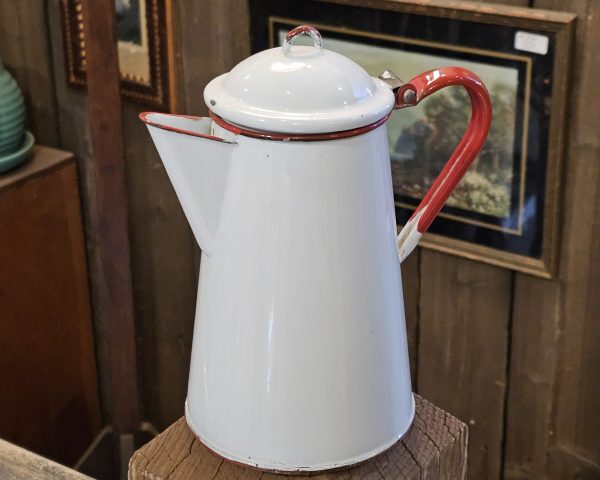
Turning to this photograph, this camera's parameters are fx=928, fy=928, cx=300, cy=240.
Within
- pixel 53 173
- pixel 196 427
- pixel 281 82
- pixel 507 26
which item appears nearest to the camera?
pixel 281 82

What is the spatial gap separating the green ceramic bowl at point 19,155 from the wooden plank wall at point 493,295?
0.11 m

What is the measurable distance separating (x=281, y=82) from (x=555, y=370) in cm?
100

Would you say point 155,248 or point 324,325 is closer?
point 324,325

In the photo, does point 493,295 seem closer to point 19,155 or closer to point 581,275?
point 581,275

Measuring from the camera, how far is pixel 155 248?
1.99m

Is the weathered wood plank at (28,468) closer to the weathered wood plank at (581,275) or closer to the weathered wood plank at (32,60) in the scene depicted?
the weathered wood plank at (581,275)

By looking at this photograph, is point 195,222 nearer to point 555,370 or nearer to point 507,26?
point 507,26

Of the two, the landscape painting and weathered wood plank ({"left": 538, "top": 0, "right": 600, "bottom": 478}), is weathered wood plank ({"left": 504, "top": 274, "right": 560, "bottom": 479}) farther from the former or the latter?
the landscape painting

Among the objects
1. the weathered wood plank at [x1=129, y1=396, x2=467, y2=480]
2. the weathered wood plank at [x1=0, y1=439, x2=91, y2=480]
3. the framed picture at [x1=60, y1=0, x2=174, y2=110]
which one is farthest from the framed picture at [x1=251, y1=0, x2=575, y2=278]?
the weathered wood plank at [x1=0, y1=439, x2=91, y2=480]

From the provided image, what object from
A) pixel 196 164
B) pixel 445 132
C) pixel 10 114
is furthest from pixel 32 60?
pixel 196 164

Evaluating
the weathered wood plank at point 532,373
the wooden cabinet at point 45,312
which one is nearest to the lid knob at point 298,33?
the weathered wood plank at point 532,373

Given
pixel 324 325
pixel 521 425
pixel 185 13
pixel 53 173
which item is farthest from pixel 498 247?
pixel 53 173

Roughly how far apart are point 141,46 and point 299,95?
1.14 metres

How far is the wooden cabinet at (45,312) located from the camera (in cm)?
184
